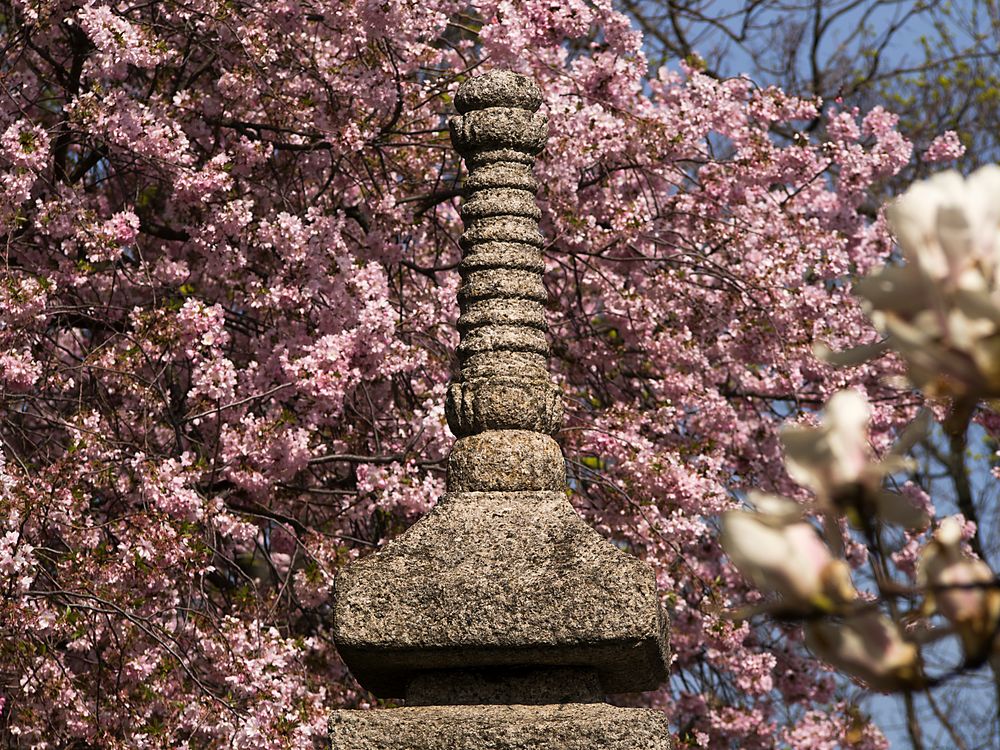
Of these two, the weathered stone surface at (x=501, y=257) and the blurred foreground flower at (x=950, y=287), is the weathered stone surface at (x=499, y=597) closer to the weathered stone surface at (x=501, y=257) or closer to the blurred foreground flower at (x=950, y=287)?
the weathered stone surface at (x=501, y=257)

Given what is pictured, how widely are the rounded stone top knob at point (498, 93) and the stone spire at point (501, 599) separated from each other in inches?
22.2

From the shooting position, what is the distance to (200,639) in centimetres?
656

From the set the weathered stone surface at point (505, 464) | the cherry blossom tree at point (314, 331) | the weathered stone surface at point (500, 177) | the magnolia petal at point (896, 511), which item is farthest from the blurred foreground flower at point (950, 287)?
the cherry blossom tree at point (314, 331)

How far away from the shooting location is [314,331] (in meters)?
7.67

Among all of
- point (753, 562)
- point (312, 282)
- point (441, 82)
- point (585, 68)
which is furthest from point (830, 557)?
point (585, 68)

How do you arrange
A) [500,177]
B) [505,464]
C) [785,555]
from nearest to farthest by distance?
[785,555] → [505,464] → [500,177]

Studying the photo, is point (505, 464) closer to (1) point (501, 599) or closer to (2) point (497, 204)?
(1) point (501, 599)

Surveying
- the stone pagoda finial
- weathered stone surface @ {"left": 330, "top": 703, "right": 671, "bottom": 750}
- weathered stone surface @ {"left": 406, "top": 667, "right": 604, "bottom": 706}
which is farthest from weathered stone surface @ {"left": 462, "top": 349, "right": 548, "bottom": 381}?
weathered stone surface @ {"left": 330, "top": 703, "right": 671, "bottom": 750}

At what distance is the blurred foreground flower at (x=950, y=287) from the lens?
1421 mm

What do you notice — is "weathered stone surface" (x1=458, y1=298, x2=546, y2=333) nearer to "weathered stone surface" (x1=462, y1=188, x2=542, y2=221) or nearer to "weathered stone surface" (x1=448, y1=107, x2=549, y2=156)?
"weathered stone surface" (x1=462, y1=188, x2=542, y2=221)

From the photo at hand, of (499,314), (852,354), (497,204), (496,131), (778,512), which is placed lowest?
(778,512)

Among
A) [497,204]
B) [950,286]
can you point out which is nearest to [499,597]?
[497,204]

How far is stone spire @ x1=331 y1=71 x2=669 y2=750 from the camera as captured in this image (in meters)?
3.73

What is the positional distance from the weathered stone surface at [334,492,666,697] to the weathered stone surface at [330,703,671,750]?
0.14 meters
